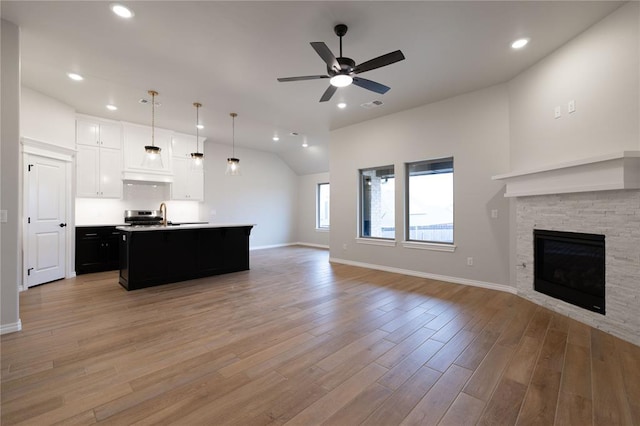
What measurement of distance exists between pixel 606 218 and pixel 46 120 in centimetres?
795

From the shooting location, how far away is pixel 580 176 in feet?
9.95

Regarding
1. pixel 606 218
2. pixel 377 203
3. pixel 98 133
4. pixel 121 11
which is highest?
pixel 121 11

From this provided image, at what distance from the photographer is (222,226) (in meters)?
5.39

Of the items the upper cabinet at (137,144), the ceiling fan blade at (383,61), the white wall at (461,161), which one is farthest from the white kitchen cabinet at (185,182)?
the ceiling fan blade at (383,61)

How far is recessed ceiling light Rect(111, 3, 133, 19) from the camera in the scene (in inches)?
104

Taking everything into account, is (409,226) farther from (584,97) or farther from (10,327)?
(10,327)

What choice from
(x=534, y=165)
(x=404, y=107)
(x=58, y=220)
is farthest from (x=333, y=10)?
(x=58, y=220)

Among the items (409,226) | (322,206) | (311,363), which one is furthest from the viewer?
(322,206)

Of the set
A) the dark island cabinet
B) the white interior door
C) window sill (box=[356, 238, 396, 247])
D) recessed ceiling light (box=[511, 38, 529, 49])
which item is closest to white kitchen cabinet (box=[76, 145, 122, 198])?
the white interior door

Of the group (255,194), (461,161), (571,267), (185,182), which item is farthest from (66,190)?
(571,267)

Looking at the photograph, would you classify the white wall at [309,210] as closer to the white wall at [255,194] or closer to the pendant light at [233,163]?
the white wall at [255,194]

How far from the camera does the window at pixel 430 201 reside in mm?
5027

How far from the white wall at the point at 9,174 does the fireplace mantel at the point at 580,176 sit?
229 inches

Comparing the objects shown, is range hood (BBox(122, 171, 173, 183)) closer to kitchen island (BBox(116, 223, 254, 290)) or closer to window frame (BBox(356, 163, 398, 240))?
kitchen island (BBox(116, 223, 254, 290))
